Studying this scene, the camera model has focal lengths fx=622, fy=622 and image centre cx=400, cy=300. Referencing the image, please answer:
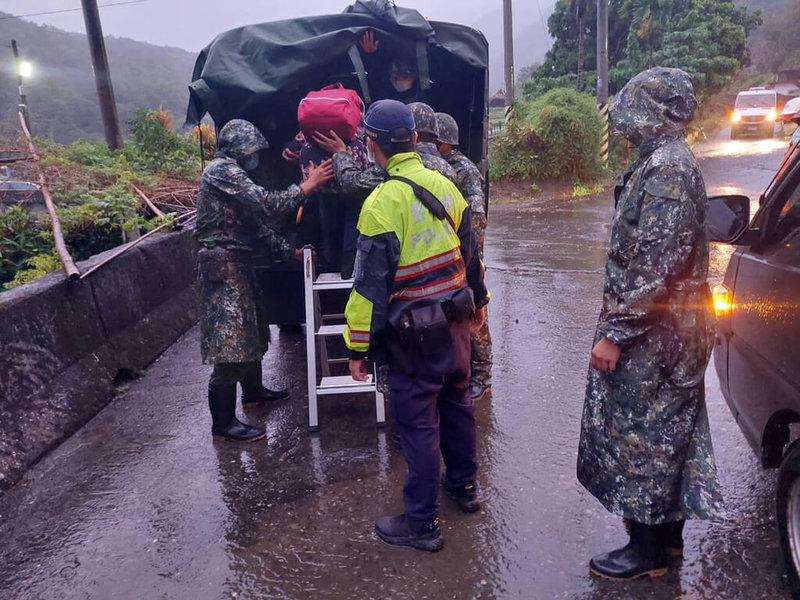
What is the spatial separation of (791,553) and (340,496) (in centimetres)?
200

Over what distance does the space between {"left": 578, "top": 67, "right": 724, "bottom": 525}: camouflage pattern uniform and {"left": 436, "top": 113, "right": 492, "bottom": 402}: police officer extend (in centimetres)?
154

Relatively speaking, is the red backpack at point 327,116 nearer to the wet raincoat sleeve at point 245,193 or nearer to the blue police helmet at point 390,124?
the wet raincoat sleeve at point 245,193

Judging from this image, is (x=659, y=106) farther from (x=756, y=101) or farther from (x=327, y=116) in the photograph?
(x=756, y=101)

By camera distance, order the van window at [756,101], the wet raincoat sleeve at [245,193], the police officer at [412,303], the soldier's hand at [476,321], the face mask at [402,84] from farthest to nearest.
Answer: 1. the van window at [756,101]
2. the face mask at [402,84]
3. the wet raincoat sleeve at [245,193]
4. the soldier's hand at [476,321]
5. the police officer at [412,303]

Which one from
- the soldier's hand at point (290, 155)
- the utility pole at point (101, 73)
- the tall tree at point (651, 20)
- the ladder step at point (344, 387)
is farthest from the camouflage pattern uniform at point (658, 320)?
the tall tree at point (651, 20)

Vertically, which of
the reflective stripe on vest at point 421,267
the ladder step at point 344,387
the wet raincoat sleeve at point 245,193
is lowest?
the ladder step at point 344,387

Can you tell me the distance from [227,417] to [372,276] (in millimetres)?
1841

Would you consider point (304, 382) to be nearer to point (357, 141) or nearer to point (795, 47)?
point (357, 141)

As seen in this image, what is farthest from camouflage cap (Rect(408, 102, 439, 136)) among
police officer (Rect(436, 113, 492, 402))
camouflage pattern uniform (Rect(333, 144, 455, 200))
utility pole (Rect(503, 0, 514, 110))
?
utility pole (Rect(503, 0, 514, 110))

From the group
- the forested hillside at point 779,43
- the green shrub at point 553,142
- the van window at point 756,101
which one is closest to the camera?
the green shrub at point 553,142

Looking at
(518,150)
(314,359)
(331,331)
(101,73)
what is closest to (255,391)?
(314,359)

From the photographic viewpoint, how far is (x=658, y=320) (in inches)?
90.4

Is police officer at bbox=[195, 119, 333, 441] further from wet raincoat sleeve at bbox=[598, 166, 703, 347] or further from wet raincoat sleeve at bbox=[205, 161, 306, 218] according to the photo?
wet raincoat sleeve at bbox=[598, 166, 703, 347]

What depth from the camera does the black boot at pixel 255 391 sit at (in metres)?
4.38
